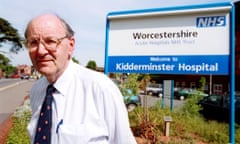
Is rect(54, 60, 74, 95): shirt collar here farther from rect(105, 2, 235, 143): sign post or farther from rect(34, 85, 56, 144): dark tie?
rect(105, 2, 235, 143): sign post

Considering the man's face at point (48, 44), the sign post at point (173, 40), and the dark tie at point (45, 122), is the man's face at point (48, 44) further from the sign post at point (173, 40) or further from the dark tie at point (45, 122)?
the sign post at point (173, 40)

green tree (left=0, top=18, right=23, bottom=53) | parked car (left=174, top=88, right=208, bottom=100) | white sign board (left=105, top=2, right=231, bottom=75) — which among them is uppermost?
green tree (left=0, top=18, right=23, bottom=53)

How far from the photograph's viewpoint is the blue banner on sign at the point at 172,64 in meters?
4.19

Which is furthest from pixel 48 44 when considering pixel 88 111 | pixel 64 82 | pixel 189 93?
pixel 189 93

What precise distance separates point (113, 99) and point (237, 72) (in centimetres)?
2955

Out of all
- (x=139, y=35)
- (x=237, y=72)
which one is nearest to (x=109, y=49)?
(x=139, y=35)

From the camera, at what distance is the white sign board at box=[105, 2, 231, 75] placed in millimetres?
4199

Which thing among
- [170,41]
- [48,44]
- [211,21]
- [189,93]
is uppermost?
[211,21]

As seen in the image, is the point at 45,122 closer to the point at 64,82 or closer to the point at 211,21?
the point at 64,82

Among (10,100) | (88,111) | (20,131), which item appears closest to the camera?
(88,111)

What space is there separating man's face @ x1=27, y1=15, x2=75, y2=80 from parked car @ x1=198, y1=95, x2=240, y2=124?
9726mm

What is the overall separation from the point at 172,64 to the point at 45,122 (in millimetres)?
3342

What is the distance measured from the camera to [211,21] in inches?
168

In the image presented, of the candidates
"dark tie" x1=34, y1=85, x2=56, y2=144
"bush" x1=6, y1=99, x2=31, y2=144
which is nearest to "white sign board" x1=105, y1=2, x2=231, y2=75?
"bush" x1=6, y1=99, x2=31, y2=144
